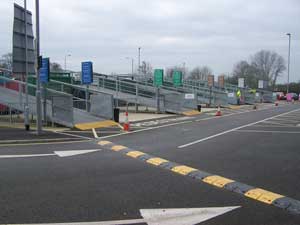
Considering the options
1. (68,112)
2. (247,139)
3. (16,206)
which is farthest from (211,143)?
(16,206)

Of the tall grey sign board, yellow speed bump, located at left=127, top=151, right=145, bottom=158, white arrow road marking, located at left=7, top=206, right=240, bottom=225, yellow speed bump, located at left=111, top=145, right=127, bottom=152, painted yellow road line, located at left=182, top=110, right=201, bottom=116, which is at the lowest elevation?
painted yellow road line, located at left=182, top=110, right=201, bottom=116

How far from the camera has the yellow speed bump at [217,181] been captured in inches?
309

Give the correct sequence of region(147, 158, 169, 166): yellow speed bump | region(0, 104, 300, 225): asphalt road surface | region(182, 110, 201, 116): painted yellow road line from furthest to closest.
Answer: region(182, 110, 201, 116): painted yellow road line
region(147, 158, 169, 166): yellow speed bump
region(0, 104, 300, 225): asphalt road surface

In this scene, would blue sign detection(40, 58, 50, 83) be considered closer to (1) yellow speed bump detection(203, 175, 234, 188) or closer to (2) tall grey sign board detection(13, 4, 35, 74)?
(2) tall grey sign board detection(13, 4, 35, 74)

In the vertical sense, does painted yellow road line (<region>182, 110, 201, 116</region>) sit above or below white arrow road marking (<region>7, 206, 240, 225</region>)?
below

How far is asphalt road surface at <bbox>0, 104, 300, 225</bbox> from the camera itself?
20.0ft

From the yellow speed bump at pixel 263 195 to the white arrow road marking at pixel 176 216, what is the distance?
666 mm

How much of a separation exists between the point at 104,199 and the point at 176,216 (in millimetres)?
1330

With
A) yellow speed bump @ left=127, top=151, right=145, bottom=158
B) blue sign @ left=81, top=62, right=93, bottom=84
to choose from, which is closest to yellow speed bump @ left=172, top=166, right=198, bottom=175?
yellow speed bump @ left=127, top=151, right=145, bottom=158

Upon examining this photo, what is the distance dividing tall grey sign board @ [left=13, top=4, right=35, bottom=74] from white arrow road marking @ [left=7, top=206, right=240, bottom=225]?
1222 cm

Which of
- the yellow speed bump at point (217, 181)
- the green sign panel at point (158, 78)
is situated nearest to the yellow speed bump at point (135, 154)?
the yellow speed bump at point (217, 181)

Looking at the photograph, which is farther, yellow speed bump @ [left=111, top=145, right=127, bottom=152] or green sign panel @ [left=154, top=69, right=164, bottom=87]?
green sign panel @ [left=154, top=69, right=164, bottom=87]

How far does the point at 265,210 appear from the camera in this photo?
6.22 m

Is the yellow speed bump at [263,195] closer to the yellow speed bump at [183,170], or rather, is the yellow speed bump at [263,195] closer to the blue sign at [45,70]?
the yellow speed bump at [183,170]
